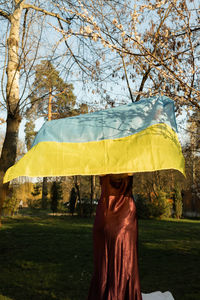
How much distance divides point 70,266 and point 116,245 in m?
3.64

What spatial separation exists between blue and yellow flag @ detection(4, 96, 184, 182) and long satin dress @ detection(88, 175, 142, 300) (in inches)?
30.3

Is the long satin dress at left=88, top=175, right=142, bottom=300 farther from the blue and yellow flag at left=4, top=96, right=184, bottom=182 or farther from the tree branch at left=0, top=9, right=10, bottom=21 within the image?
the tree branch at left=0, top=9, right=10, bottom=21

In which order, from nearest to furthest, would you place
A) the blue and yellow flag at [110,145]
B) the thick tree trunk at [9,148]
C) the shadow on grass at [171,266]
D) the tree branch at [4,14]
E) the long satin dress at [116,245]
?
1. the blue and yellow flag at [110,145]
2. the long satin dress at [116,245]
3. the shadow on grass at [171,266]
4. the thick tree trunk at [9,148]
5. the tree branch at [4,14]

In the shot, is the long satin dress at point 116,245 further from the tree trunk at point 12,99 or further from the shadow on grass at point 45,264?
the tree trunk at point 12,99

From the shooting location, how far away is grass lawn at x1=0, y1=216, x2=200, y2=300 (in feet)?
16.4

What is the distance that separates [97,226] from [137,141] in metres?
1.33

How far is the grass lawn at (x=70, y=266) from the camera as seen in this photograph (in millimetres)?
5012

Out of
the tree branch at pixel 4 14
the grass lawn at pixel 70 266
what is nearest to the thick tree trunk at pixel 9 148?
the grass lawn at pixel 70 266

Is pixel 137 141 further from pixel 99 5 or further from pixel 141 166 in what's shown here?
pixel 99 5

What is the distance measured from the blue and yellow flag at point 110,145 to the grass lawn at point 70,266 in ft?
9.26

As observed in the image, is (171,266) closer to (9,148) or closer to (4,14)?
(9,148)

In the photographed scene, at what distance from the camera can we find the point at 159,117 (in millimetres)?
3047

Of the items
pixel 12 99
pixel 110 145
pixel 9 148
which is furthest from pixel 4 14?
pixel 110 145

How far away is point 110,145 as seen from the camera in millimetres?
2980
